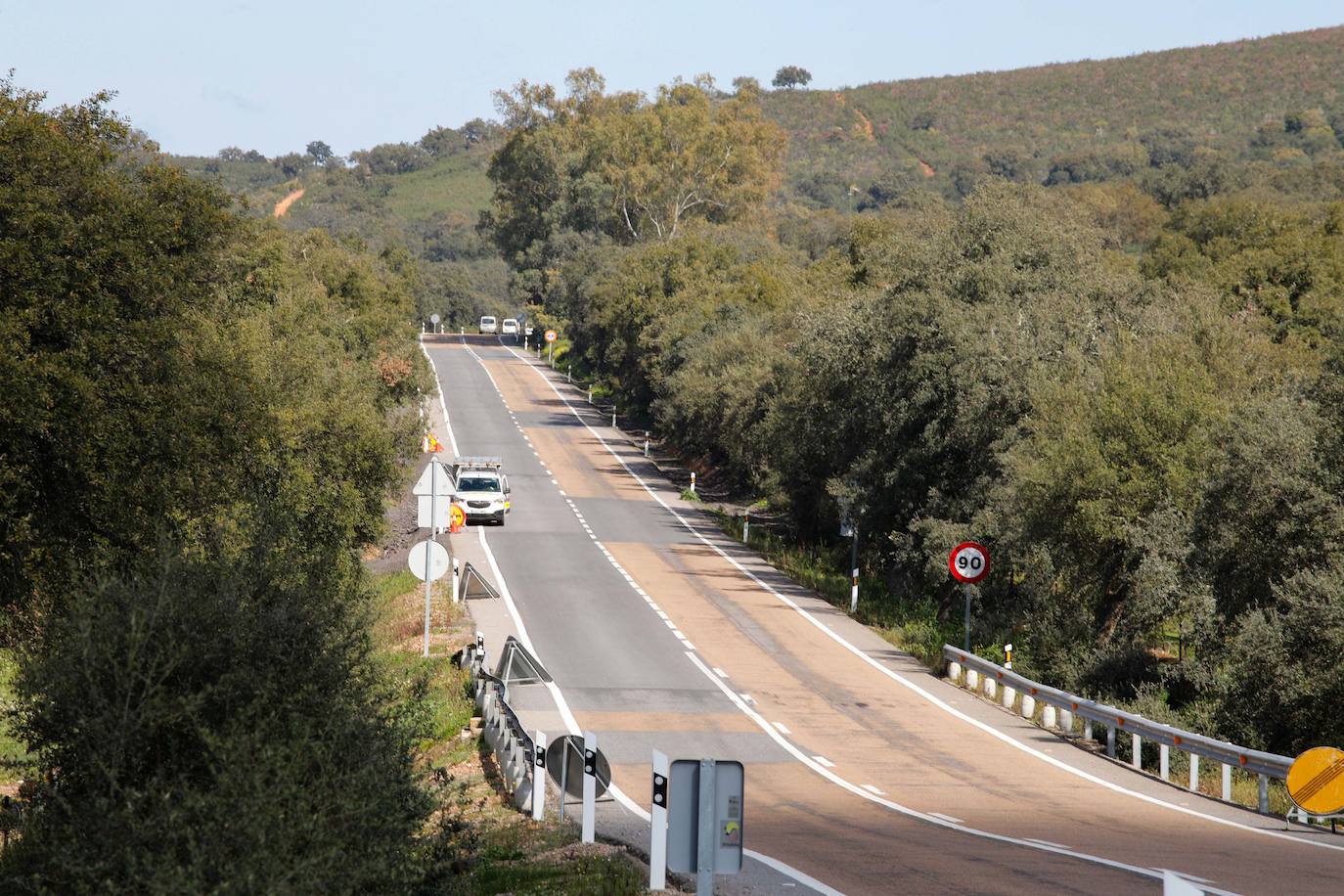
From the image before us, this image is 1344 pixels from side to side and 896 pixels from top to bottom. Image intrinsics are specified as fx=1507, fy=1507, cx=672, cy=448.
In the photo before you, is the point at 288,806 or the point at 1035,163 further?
the point at 1035,163

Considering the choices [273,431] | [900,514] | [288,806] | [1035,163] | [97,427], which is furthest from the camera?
[1035,163]

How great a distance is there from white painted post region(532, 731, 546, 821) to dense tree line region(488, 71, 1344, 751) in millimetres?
9418

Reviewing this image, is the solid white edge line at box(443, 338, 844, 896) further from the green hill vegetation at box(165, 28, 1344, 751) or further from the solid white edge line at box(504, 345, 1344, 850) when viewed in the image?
the green hill vegetation at box(165, 28, 1344, 751)

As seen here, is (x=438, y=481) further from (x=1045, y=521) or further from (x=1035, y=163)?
(x=1035, y=163)

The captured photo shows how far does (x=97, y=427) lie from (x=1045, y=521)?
16.1 meters

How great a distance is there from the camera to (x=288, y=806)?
8602 millimetres

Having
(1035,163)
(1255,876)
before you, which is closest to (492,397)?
(1255,876)

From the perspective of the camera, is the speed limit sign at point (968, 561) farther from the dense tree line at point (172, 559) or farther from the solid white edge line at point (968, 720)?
the dense tree line at point (172, 559)

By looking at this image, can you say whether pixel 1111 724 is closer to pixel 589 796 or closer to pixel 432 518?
pixel 589 796

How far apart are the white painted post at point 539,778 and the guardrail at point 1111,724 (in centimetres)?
801

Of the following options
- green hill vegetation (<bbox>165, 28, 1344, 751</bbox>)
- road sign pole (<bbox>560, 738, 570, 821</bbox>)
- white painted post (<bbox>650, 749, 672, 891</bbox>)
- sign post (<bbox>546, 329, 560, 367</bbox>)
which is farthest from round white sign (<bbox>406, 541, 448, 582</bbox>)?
sign post (<bbox>546, 329, 560, 367</bbox>)

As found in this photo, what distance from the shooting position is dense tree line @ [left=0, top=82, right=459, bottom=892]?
866 cm

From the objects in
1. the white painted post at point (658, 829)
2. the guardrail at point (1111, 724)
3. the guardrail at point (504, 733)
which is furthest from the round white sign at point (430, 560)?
the white painted post at point (658, 829)

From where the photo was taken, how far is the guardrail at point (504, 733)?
58.4 feet
